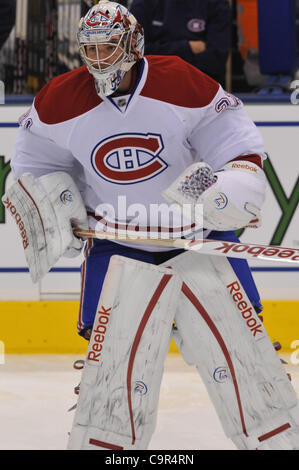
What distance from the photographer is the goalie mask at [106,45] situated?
2.18m

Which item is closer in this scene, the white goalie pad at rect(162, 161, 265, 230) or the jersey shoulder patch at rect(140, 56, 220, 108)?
the white goalie pad at rect(162, 161, 265, 230)

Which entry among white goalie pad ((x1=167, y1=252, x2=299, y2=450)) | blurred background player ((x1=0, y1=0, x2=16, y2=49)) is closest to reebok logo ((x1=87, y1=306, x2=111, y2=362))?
white goalie pad ((x1=167, y1=252, x2=299, y2=450))

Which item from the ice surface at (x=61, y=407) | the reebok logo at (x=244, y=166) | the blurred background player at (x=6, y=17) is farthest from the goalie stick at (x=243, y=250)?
the blurred background player at (x=6, y=17)

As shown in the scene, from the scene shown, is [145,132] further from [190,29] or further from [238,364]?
[190,29]

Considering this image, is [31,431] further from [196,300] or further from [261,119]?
[261,119]

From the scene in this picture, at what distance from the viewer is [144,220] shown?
7.72 feet

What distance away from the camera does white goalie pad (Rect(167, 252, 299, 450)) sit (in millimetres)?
2051

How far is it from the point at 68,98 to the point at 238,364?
0.78 metres

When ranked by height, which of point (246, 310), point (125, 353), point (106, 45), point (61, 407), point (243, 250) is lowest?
point (61, 407)

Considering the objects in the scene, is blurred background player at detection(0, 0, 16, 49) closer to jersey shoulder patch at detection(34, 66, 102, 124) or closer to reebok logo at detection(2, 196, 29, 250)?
jersey shoulder patch at detection(34, 66, 102, 124)

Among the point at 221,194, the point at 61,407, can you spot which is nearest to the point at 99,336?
the point at 221,194

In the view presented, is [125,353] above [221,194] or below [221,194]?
below

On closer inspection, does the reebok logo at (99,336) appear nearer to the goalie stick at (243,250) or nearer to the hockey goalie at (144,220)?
the hockey goalie at (144,220)

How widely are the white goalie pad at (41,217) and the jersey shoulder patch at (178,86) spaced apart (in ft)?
1.15
